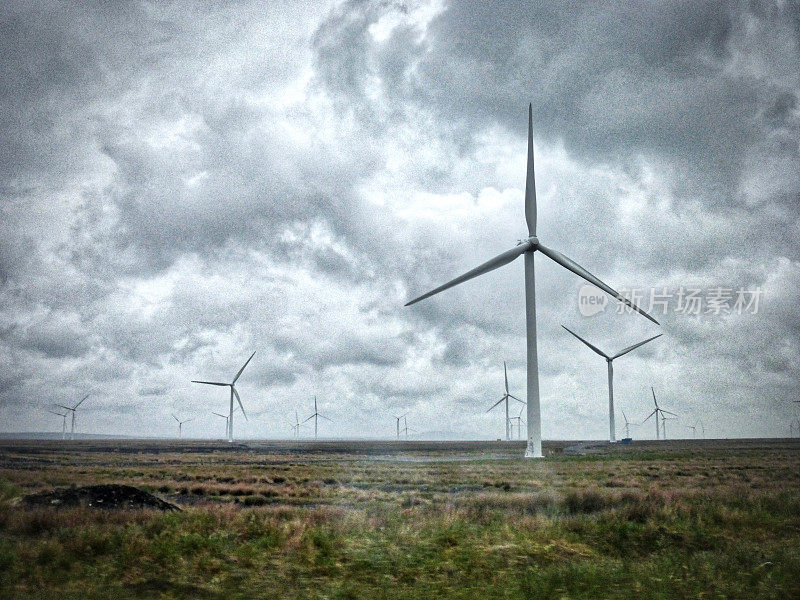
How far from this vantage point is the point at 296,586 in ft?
41.8

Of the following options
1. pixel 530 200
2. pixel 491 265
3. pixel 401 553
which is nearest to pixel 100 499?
pixel 401 553

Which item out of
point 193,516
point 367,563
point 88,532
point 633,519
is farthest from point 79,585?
point 633,519

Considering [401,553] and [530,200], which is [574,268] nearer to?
[530,200]

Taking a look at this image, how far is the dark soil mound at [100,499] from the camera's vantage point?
71.1 ft

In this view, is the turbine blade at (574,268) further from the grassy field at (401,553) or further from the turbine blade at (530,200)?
the grassy field at (401,553)

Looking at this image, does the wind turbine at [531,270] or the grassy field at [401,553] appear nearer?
the grassy field at [401,553]

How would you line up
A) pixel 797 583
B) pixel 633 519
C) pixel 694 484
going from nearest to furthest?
pixel 797 583
pixel 633 519
pixel 694 484

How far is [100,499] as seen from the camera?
22609mm

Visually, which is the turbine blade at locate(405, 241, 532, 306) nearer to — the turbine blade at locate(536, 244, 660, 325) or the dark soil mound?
the turbine blade at locate(536, 244, 660, 325)

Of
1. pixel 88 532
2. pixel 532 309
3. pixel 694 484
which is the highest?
pixel 532 309

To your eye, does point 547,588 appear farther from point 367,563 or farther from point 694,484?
point 694,484

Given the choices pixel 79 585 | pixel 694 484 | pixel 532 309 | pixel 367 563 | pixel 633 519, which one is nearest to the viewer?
pixel 79 585

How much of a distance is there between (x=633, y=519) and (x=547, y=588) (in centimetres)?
1074

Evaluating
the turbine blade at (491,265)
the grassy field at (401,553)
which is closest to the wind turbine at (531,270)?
the turbine blade at (491,265)
